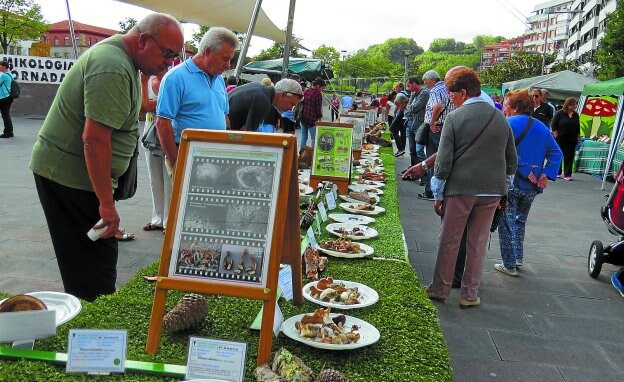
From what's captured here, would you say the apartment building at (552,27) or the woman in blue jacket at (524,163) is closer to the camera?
the woman in blue jacket at (524,163)

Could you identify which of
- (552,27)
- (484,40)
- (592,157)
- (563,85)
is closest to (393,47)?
(552,27)

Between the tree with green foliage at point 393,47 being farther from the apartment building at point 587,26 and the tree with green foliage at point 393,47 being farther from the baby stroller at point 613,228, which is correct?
the baby stroller at point 613,228

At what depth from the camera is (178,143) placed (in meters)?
4.23

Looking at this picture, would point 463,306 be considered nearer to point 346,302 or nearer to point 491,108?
point 491,108

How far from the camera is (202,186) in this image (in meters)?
1.91

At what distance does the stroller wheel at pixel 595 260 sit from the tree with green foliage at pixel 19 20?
42088 mm

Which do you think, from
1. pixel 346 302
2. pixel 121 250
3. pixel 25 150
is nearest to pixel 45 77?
pixel 25 150

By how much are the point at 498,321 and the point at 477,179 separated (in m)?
1.16

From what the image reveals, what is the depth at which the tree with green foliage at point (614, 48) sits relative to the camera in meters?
25.4

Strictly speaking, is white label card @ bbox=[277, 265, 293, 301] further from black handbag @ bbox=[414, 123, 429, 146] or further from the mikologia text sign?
the mikologia text sign

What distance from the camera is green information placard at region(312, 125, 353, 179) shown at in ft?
19.4

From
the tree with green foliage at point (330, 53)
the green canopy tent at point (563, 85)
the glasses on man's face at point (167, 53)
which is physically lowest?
the glasses on man's face at point (167, 53)

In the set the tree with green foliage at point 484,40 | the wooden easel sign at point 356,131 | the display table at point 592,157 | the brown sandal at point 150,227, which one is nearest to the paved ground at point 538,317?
the wooden easel sign at point 356,131

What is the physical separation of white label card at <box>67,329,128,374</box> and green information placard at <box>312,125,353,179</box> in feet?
→ 14.3
